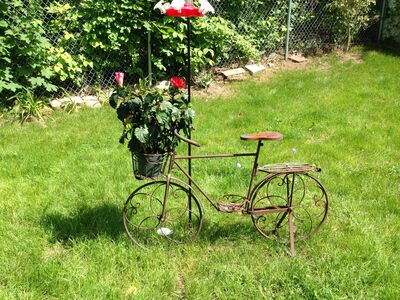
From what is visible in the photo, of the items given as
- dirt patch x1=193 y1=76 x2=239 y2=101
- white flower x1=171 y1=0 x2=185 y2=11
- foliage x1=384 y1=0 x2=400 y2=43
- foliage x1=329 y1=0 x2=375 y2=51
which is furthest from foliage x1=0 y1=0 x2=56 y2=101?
→ foliage x1=384 y1=0 x2=400 y2=43

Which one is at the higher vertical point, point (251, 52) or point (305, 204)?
point (251, 52)

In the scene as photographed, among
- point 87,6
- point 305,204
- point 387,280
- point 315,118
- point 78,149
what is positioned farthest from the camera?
point 87,6

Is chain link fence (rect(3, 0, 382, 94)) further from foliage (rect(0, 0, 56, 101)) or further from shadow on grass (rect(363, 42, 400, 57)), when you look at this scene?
shadow on grass (rect(363, 42, 400, 57))

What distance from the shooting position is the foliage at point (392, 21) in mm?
9148

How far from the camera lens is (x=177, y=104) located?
10.4ft

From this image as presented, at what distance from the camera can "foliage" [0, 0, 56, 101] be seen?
235 inches

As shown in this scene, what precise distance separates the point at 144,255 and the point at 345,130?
3435mm

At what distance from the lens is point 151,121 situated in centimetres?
304

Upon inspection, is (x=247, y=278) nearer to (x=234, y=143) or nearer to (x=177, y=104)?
(x=177, y=104)

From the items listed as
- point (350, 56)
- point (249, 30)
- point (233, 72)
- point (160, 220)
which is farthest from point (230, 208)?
point (350, 56)

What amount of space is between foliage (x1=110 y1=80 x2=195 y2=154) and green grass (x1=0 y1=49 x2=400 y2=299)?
2.82ft

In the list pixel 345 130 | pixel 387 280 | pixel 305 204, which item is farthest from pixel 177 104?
pixel 345 130

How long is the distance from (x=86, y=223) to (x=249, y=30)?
6.03m

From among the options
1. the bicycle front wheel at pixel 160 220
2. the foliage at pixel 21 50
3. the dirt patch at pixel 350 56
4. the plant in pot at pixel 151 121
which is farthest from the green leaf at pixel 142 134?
the dirt patch at pixel 350 56
